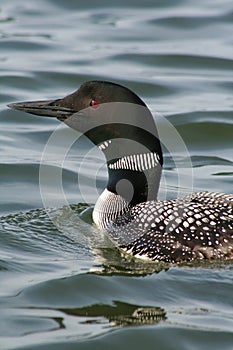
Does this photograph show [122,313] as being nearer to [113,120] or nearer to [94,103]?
[113,120]

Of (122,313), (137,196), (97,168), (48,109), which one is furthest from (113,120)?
(97,168)

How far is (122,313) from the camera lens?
641 centimetres

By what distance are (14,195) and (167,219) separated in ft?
6.99

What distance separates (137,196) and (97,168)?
6.81 feet

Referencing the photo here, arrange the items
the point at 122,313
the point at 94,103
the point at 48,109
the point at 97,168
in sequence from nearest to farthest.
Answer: the point at 122,313
the point at 94,103
the point at 48,109
the point at 97,168

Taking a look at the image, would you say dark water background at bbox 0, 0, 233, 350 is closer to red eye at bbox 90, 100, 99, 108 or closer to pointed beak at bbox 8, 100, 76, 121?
pointed beak at bbox 8, 100, 76, 121

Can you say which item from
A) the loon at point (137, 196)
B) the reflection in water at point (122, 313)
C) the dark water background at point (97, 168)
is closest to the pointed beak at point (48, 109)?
the loon at point (137, 196)

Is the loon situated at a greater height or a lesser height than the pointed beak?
lesser

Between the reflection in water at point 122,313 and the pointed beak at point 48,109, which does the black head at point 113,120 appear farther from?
the reflection in water at point 122,313

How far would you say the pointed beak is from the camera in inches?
300

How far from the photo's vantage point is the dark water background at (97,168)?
20.4ft

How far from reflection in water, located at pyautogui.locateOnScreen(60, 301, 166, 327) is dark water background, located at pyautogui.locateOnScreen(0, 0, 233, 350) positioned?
12mm

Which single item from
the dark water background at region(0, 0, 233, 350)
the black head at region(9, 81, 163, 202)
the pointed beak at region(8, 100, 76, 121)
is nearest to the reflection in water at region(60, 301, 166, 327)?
the dark water background at region(0, 0, 233, 350)

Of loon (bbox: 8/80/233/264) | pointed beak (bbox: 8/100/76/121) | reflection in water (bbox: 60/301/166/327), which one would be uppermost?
pointed beak (bbox: 8/100/76/121)
